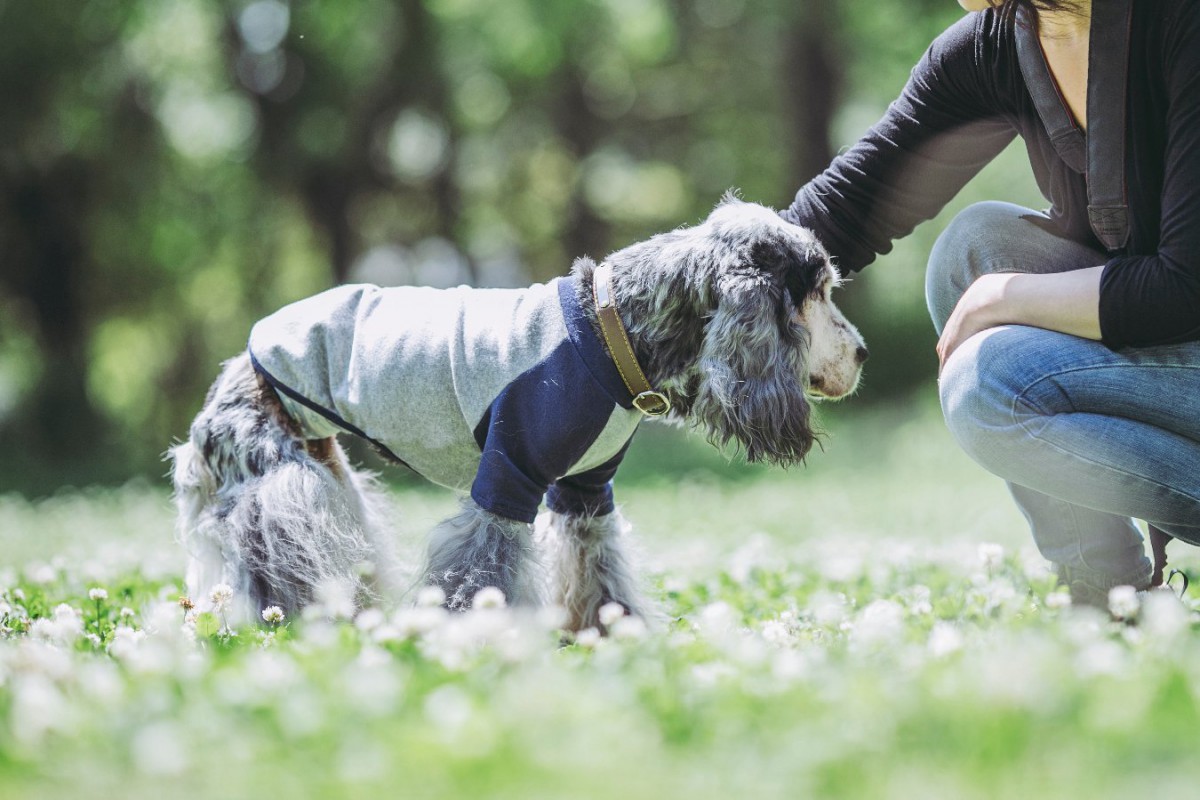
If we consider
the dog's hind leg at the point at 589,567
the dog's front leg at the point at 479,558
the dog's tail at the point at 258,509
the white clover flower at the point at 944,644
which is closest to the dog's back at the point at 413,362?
the dog's tail at the point at 258,509

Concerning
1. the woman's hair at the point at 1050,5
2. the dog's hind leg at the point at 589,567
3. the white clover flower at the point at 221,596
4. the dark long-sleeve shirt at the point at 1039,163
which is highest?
the woman's hair at the point at 1050,5

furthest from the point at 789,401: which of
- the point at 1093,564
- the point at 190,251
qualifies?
the point at 190,251

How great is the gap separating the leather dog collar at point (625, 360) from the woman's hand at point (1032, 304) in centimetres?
84

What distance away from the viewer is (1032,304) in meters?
2.93

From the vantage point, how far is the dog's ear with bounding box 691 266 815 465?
3176mm

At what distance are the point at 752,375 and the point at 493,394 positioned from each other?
74 centimetres

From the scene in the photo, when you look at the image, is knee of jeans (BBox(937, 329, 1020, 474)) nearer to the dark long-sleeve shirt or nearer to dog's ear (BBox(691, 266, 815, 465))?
the dark long-sleeve shirt

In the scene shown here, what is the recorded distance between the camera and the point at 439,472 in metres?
3.43

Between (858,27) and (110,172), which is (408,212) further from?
(858,27)

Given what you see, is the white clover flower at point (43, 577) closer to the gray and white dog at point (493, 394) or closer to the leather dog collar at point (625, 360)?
the gray and white dog at point (493, 394)

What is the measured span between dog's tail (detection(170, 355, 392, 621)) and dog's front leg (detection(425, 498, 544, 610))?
1.16ft

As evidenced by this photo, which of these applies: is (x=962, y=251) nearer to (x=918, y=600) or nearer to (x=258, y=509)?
(x=918, y=600)

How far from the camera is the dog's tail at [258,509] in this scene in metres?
3.21

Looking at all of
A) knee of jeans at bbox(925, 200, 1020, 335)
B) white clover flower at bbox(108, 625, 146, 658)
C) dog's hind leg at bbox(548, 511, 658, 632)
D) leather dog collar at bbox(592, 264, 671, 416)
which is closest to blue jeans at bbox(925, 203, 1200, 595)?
knee of jeans at bbox(925, 200, 1020, 335)
